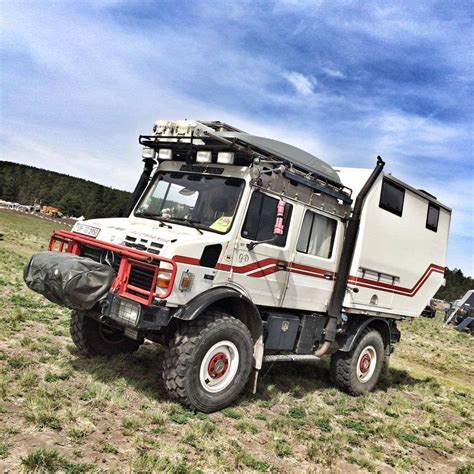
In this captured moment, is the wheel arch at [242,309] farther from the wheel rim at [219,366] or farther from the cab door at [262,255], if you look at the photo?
the wheel rim at [219,366]

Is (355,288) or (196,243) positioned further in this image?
(355,288)

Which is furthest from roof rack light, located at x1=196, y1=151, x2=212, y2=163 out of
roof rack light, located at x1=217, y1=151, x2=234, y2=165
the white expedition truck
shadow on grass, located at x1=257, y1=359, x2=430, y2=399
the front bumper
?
shadow on grass, located at x1=257, y1=359, x2=430, y2=399

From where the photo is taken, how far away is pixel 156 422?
5.56 meters

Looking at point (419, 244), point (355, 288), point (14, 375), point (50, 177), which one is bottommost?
point (14, 375)

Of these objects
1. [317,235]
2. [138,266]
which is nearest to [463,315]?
[317,235]

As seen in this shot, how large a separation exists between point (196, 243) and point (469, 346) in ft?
66.9

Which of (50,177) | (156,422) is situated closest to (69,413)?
(156,422)

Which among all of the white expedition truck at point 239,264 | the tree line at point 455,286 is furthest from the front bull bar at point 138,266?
the tree line at point 455,286

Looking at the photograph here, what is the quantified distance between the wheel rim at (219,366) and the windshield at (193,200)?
1.64 m

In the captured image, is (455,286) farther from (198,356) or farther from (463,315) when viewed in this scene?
(198,356)

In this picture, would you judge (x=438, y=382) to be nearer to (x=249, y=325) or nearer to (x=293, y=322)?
(x=293, y=322)

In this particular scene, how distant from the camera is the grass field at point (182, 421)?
4.67 meters

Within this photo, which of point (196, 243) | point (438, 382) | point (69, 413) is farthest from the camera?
point (438, 382)

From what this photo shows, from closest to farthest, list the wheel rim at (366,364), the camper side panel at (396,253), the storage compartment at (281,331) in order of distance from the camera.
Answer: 1. the storage compartment at (281,331)
2. the camper side panel at (396,253)
3. the wheel rim at (366,364)
